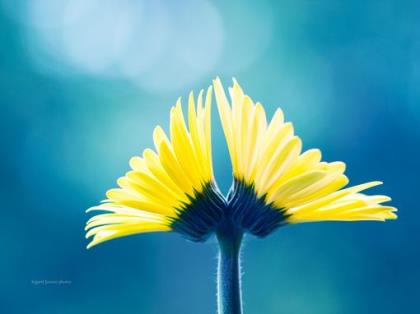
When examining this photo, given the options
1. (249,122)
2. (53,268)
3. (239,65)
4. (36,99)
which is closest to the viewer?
(249,122)

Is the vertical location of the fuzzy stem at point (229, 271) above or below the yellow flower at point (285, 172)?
below

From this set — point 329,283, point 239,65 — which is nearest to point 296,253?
point 329,283

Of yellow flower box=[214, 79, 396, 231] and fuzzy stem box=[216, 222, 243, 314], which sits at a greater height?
yellow flower box=[214, 79, 396, 231]

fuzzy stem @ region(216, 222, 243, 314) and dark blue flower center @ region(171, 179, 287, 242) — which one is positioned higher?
dark blue flower center @ region(171, 179, 287, 242)

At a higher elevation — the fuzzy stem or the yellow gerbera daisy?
the yellow gerbera daisy

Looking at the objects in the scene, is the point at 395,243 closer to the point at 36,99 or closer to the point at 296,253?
the point at 296,253
